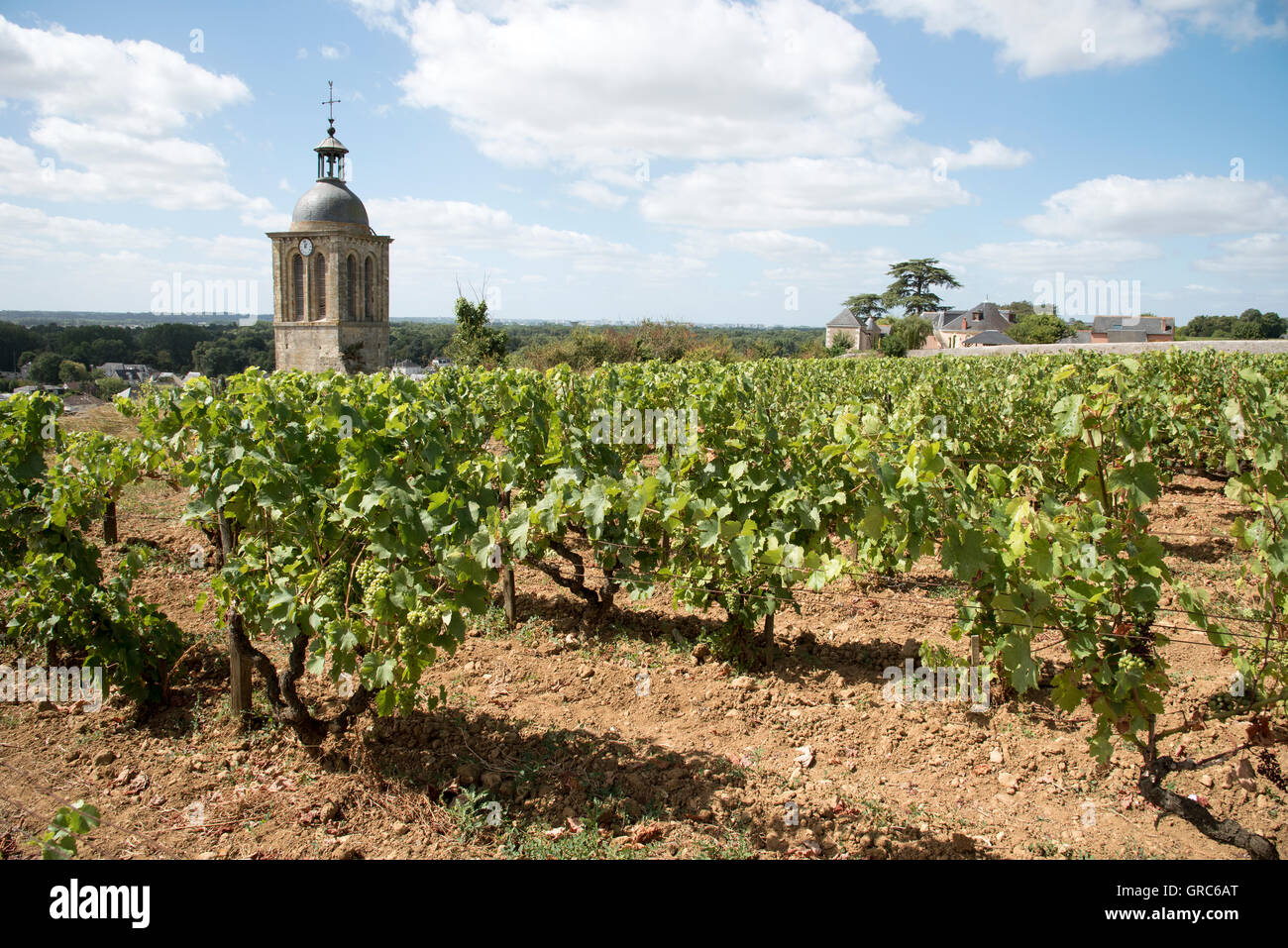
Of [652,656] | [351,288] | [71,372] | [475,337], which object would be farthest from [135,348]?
[652,656]

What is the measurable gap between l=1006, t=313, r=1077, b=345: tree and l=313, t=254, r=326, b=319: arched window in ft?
189

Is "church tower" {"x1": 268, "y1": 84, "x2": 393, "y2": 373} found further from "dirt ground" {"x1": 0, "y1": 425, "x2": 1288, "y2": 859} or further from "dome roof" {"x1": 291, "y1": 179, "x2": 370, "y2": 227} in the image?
"dirt ground" {"x1": 0, "y1": 425, "x2": 1288, "y2": 859}

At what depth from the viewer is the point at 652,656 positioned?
5.76 metres

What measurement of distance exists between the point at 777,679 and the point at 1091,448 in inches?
103

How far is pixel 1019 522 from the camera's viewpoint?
11.6ft

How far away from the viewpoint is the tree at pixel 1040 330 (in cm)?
6825

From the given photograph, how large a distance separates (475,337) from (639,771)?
28.9m

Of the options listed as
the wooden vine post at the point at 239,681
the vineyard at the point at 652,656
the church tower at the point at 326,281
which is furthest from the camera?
the church tower at the point at 326,281

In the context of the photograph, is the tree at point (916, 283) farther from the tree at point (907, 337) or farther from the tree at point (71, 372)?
the tree at point (71, 372)

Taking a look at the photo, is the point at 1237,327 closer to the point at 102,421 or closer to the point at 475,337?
the point at 475,337

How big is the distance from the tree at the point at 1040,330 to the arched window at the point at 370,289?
55010 millimetres

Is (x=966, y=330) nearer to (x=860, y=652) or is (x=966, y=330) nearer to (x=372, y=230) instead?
(x=372, y=230)

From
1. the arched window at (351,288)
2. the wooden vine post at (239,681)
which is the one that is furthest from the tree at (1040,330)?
the wooden vine post at (239,681)
